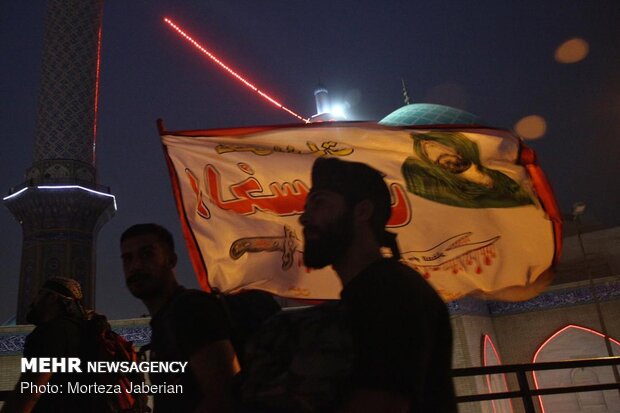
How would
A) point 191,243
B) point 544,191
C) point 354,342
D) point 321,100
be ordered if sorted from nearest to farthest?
1. point 354,342
2. point 191,243
3. point 544,191
4. point 321,100

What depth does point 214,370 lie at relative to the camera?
1.07 m

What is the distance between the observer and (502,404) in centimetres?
1026

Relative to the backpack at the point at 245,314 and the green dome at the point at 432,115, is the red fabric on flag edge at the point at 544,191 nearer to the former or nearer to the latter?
the backpack at the point at 245,314

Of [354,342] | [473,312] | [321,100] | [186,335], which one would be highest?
[321,100]

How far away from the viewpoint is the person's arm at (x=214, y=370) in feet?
3.42

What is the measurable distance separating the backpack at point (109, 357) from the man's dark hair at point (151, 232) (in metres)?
0.71

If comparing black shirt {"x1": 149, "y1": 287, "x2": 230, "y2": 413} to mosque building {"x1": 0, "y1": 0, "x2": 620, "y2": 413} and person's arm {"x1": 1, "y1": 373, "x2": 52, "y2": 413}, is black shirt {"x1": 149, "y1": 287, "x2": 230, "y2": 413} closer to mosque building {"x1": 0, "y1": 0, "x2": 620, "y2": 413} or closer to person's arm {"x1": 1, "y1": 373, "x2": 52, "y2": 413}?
person's arm {"x1": 1, "y1": 373, "x2": 52, "y2": 413}

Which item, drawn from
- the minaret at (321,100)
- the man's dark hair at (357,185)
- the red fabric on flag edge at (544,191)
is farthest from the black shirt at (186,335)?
the minaret at (321,100)

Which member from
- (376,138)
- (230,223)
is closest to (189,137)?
(230,223)

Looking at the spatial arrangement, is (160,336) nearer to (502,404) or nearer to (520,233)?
(520,233)

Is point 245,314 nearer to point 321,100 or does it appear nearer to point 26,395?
point 26,395

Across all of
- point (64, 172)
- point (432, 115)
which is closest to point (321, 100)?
point (432, 115)

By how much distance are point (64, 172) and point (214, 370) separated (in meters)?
11.6

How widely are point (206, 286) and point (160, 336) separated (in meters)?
0.30
